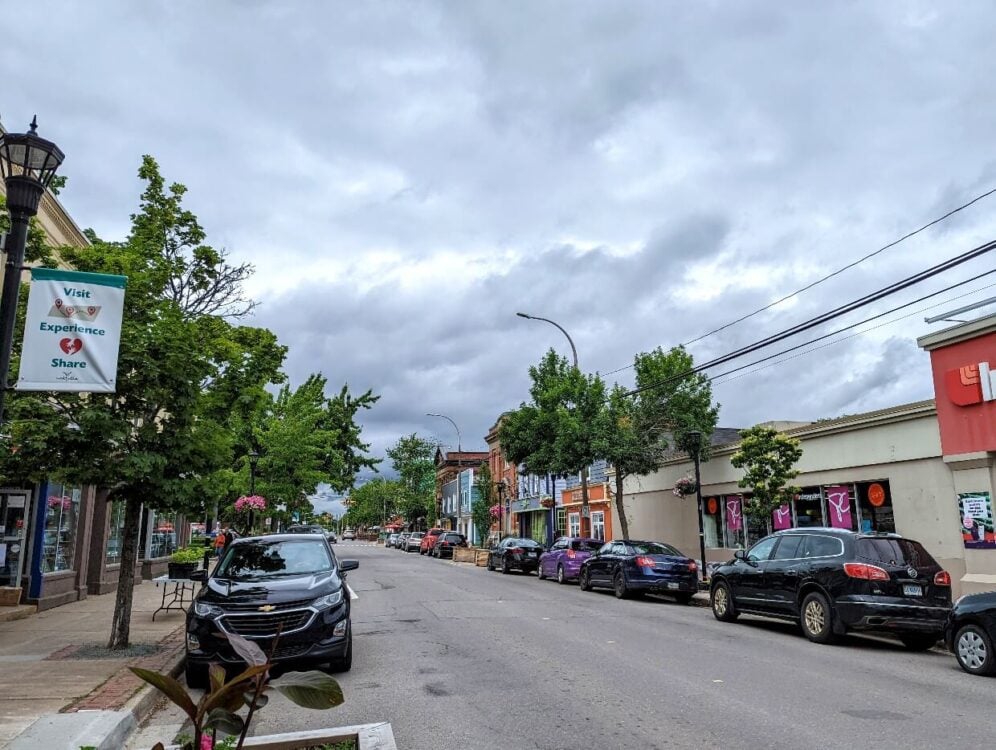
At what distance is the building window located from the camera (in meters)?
35.4

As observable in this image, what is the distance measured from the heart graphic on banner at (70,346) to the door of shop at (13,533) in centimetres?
964

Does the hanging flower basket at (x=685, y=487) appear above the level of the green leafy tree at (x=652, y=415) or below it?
below

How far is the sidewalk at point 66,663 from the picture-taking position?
22.5 ft

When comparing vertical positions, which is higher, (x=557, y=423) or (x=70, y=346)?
(x=557, y=423)

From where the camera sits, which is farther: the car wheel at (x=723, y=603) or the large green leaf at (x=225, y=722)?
the car wheel at (x=723, y=603)

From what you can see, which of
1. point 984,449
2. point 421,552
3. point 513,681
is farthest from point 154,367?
point 421,552

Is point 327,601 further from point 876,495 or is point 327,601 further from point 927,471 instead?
point 876,495

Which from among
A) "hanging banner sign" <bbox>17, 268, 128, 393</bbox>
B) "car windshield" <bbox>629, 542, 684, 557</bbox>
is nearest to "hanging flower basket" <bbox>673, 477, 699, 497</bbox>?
"car windshield" <bbox>629, 542, 684, 557</bbox>

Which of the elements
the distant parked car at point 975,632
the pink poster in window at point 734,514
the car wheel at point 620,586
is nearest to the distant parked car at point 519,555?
the pink poster in window at point 734,514

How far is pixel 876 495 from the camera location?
61.3 feet

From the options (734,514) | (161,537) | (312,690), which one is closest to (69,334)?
(312,690)

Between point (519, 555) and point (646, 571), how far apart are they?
35.3ft

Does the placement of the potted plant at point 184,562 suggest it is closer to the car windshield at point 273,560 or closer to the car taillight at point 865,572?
the car windshield at point 273,560

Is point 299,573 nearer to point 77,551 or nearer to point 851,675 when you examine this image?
point 851,675
